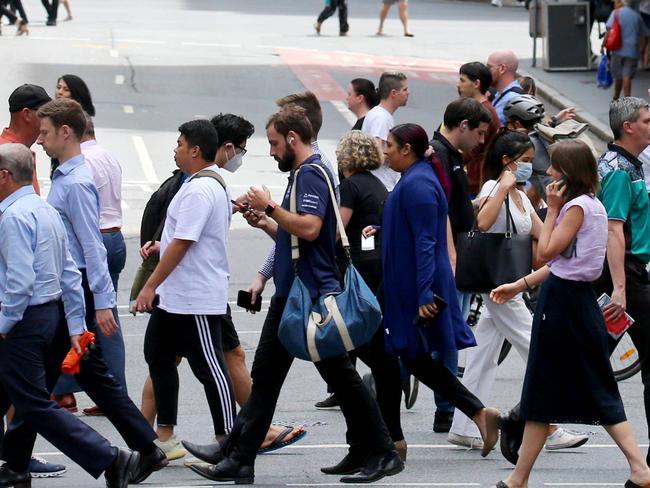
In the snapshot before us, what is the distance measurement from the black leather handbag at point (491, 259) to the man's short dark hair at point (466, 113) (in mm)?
512

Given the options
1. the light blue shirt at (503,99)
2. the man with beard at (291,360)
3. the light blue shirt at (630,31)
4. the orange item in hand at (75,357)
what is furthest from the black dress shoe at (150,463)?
the light blue shirt at (630,31)

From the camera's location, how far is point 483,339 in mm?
8977

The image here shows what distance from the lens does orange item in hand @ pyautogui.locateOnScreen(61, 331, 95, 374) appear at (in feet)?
24.3

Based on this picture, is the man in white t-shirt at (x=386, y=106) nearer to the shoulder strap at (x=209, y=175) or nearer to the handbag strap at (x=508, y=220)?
the handbag strap at (x=508, y=220)

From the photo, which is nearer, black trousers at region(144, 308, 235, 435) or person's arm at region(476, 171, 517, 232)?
black trousers at region(144, 308, 235, 435)

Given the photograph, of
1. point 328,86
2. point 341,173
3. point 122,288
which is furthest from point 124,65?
point 341,173

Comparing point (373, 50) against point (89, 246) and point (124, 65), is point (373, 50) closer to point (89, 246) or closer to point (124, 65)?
point (124, 65)

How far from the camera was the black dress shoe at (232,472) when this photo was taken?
7840 millimetres

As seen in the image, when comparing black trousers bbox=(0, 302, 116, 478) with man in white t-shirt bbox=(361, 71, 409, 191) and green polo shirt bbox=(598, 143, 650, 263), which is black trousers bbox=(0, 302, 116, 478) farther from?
man in white t-shirt bbox=(361, 71, 409, 191)

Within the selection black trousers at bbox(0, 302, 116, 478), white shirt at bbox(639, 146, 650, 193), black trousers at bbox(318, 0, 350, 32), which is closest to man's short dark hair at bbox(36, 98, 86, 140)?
black trousers at bbox(0, 302, 116, 478)

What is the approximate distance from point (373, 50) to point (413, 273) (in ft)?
89.8

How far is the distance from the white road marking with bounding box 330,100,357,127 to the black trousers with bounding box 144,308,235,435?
53.4 ft

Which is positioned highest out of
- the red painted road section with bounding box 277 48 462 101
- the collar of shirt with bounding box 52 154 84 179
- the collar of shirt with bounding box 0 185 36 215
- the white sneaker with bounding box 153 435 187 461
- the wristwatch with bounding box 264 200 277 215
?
the collar of shirt with bounding box 0 185 36 215

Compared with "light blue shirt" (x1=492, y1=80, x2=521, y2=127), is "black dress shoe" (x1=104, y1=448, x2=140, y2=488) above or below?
below
